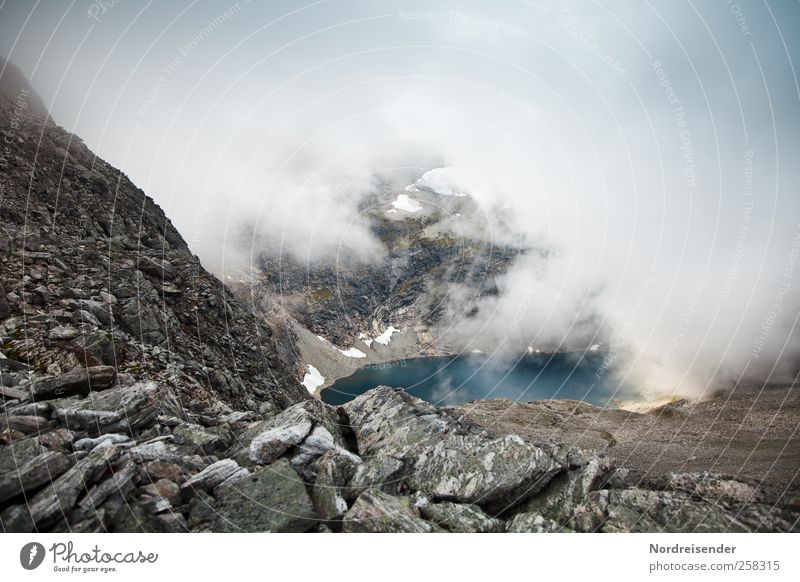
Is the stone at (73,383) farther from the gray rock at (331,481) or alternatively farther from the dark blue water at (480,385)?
the dark blue water at (480,385)

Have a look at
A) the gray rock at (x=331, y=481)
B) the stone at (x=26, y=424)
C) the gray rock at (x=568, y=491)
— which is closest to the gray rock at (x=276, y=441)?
the gray rock at (x=331, y=481)

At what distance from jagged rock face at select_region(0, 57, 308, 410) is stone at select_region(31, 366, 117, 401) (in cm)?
30

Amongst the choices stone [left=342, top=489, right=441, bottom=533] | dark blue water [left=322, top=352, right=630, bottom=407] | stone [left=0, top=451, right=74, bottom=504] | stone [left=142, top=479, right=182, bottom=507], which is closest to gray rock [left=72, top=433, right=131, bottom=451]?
stone [left=0, top=451, right=74, bottom=504]

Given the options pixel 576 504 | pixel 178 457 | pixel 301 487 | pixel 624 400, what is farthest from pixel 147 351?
pixel 624 400

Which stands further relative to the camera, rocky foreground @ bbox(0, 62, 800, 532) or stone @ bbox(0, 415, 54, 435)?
stone @ bbox(0, 415, 54, 435)

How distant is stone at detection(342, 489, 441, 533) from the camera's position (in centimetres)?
954

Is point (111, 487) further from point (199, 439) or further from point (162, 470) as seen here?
point (199, 439)

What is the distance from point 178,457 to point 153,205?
147 feet

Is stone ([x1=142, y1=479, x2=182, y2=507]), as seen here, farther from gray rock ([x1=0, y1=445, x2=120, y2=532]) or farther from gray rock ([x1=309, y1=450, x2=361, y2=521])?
gray rock ([x1=309, y1=450, x2=361, y2=521])

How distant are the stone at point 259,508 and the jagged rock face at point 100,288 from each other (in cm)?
731

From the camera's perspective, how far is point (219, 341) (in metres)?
30.5

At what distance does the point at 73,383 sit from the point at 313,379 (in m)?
149

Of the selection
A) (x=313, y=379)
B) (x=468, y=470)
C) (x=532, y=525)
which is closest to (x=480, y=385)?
(x=313, y=379)
